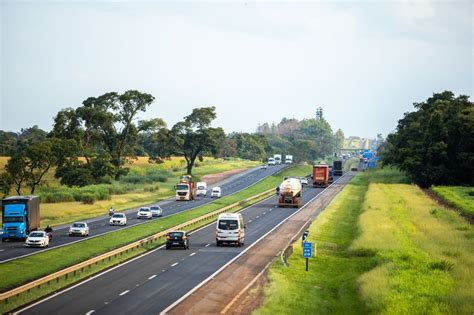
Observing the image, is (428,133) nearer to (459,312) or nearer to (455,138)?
(455,138)

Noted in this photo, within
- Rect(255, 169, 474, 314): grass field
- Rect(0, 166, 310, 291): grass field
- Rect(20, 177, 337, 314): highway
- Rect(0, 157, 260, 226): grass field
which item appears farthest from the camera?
Rect(0, 157, 260, 226): grass field

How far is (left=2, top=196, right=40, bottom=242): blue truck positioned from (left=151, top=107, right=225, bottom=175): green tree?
9302 cm

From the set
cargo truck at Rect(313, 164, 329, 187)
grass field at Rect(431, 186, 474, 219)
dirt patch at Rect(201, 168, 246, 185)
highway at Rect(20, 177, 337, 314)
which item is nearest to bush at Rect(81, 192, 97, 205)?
highway at Rect(20, 177, 337, 314)

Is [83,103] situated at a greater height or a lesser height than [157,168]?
greater

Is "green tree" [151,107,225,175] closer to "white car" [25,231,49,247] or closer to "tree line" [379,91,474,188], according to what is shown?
"tree line" [379,91,474,188]

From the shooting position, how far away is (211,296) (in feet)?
119

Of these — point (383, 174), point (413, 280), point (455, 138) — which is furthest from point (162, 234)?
point (383, 174)

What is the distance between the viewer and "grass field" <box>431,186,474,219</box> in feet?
282

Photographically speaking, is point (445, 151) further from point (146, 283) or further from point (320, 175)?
point (146, 283)

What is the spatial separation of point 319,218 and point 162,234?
23.4 metres

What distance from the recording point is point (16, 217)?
201 feet

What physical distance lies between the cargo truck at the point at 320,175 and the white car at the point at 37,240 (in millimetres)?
83262

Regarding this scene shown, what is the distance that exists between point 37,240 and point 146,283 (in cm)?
1953

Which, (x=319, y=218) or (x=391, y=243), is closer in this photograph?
(x=391, y=243)
